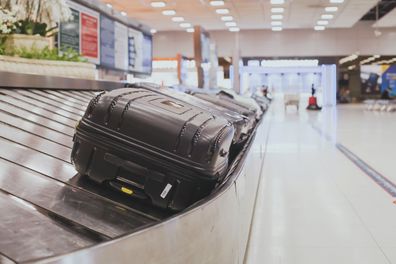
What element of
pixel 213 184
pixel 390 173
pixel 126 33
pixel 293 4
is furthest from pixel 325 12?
pixel 213 184

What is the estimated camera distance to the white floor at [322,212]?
9.58 feet

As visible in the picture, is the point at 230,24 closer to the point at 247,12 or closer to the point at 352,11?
the point at 247,12

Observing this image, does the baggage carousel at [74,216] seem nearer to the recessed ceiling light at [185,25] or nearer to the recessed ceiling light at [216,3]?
the recessed ceiling light at [216,3]

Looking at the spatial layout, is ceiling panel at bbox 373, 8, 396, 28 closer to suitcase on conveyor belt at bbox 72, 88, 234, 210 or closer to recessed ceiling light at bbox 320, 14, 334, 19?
recessed ceiling light at bbox 320, 14, 334, 19

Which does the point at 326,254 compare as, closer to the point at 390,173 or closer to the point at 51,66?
the point at 51,66

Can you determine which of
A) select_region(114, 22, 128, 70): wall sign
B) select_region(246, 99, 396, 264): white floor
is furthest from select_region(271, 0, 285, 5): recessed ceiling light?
select_region(246, 99, 396, 264): white floor

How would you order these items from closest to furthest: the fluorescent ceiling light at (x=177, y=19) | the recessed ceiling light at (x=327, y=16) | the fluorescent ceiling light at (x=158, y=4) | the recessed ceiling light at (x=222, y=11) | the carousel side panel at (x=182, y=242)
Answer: the carousel side panel at (x=182, y=242)
the fluorescent ceiling light at (x=158, y=4)
the recessed ceiling light at (x=222, y=11)
the recessed ceiling light at (x=327, y=16)
the fluorescent ceiling light at (x=177, y=19)

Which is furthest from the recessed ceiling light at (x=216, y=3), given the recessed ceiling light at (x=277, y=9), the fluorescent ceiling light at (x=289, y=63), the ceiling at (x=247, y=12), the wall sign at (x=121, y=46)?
the fluorescent ceiling light at (x=289, y=63)

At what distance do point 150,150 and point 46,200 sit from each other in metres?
0.43

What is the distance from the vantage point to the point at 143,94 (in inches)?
85.2

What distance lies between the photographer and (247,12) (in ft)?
53.2

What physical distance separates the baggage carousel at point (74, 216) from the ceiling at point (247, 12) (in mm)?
12142

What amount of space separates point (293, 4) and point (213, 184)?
13744 millimetres

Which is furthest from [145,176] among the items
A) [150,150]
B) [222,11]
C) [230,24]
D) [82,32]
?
[230,24]
